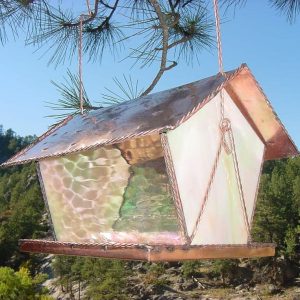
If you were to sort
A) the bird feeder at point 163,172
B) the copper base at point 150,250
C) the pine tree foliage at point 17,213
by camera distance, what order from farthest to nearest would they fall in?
the pine tree foliage at point 17,213
the bird feeder at point 163,172
the copper base at point 150,250

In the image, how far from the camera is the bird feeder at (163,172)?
1.04 metres

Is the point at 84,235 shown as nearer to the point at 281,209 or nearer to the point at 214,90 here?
the point at 214,90

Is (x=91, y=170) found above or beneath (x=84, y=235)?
above

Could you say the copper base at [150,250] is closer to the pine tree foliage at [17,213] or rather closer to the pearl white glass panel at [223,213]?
the pearl white glass panel at [223,213]

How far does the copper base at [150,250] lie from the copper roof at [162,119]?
0.24 m

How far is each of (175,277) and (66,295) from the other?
773 cm

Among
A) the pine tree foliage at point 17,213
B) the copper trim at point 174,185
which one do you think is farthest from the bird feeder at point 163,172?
the pine tree foliage at point 17,213

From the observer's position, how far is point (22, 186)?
48.2 m

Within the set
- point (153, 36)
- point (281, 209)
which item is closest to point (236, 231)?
point (153, 36)

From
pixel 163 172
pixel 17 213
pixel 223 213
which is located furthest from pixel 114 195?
pixel 17 213

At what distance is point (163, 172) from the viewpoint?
3.52ft

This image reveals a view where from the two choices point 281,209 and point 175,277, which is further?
point 175,277

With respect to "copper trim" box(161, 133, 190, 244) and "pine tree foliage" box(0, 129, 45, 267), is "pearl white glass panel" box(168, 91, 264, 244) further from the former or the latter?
"pine tree foliage" box(0, 129, 45, 267)

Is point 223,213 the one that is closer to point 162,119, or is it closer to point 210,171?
point 210,171
